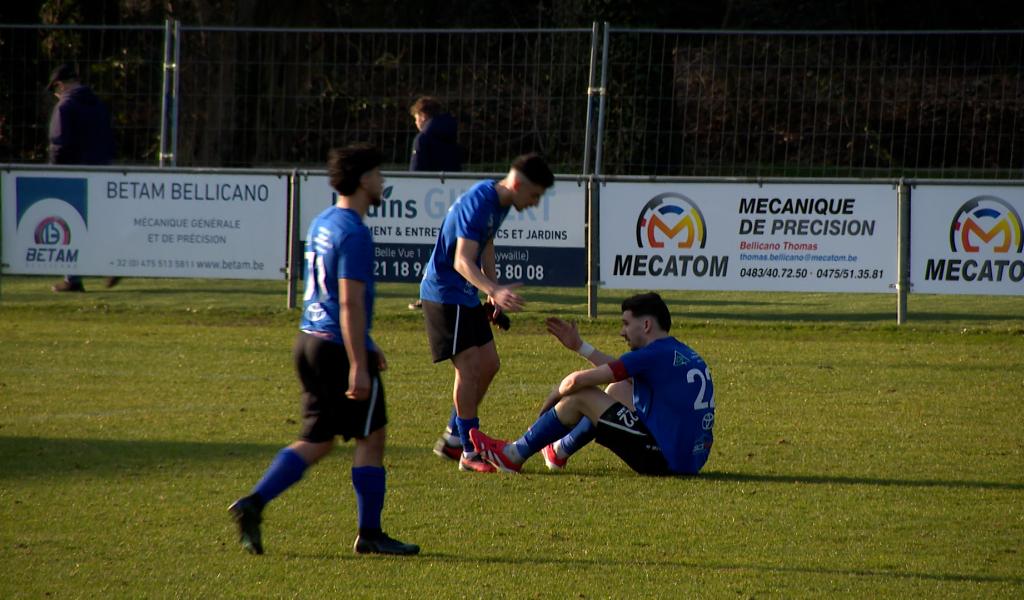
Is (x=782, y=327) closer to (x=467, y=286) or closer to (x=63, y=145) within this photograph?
(x=467, y=286)

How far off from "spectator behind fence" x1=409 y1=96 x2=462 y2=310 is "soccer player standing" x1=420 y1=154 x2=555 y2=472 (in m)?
6.86

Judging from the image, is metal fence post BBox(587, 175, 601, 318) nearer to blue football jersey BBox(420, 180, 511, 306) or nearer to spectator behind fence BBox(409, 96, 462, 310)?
spectator behind fence BBox(409, 96, 462, 310)

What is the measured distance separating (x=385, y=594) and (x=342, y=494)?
1.66 m

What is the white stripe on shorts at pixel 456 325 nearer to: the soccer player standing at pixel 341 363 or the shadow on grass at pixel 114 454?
the shadow on grass at pixel 114 454

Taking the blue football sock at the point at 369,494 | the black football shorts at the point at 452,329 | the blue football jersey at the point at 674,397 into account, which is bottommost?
the blue football sock at the point at 369,494

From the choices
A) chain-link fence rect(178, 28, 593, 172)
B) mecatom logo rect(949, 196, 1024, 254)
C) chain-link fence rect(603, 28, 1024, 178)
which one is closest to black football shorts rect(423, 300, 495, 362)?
mecatom logo rect(949, 196, 1024, 254)

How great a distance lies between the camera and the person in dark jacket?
47.1 ft

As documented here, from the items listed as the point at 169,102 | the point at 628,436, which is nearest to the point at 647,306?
the point at 628,436

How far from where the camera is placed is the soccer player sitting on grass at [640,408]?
6.96m

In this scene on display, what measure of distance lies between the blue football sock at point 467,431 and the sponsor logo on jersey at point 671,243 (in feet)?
19.6

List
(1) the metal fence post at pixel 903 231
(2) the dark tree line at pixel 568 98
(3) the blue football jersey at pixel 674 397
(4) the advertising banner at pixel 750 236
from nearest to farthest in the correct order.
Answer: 1. (3) the blue football jersey at pixel 674 397
2. (1) the metal fence post at pixel 903 231
3. (4) the advertising banner at pixel 750 236
4. (2) the dark tree line at pixel 568 98

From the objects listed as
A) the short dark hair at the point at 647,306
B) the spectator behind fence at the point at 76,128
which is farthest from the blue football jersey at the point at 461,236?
the spectator behind fence at the point at 76,128

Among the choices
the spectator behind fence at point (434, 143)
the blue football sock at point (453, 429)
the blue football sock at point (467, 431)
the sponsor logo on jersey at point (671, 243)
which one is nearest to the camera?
the blue football sock at point (467, 431)

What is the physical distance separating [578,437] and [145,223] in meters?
7.88
